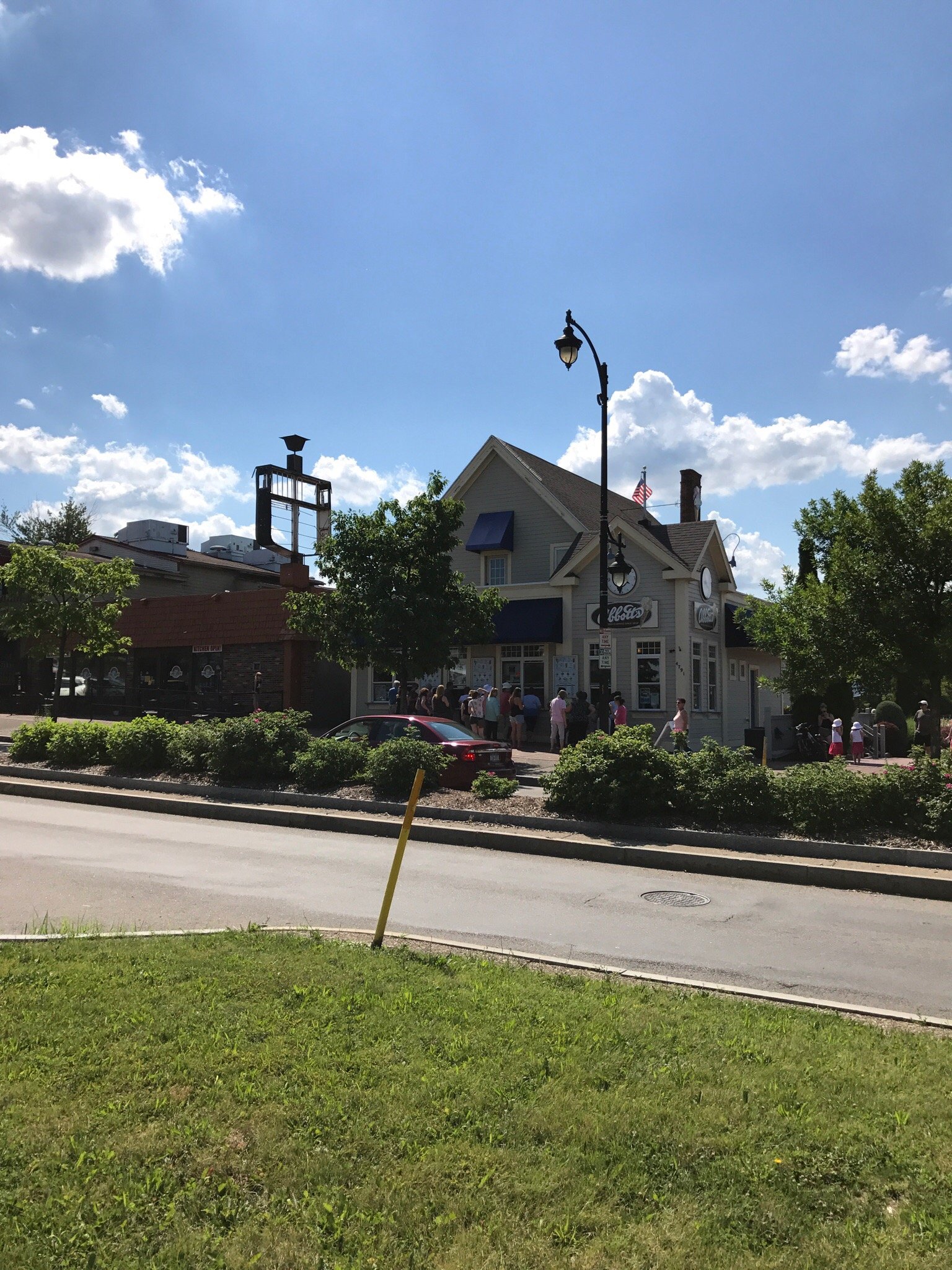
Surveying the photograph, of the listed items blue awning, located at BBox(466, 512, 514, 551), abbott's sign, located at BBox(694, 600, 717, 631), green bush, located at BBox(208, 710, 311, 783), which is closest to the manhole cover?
green bush, located at BBox(208, 710, 311, 783)

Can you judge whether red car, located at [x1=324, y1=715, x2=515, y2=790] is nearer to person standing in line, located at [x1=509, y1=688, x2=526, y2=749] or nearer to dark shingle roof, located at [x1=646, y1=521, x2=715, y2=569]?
person standing in line, located at [x1=509, y1=688, x2=526, y2=749]

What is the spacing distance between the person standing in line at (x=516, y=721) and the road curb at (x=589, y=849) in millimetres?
12218

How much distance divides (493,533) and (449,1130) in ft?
89.6

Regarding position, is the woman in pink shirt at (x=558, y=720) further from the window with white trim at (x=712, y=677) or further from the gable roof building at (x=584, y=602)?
the window with white trim at (x=712, y=677)

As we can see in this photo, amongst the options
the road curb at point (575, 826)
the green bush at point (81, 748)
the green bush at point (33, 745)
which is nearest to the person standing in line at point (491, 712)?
the green bush at point (81, 748)

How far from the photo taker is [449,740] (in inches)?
637

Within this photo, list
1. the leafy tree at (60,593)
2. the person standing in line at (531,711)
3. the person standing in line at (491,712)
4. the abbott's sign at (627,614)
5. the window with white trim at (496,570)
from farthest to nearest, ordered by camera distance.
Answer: the window with white trim at (496,570), the abbott's sign at (627,614), the person standing in line at (531,711), the leafy tree at (60,593), the person standing in line at (491,712)

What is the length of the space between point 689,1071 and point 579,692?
22393 millimetres

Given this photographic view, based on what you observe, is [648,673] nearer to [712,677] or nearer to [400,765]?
[712,677]

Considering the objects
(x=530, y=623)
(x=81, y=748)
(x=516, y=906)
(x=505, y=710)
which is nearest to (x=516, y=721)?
(x=505, y=710)

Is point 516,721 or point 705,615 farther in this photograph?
point 705,615

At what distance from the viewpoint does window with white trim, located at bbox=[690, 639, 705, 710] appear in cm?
2806

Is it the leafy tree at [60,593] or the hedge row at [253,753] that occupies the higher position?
the leafy tree at [60,593]

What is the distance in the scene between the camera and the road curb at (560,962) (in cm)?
581
